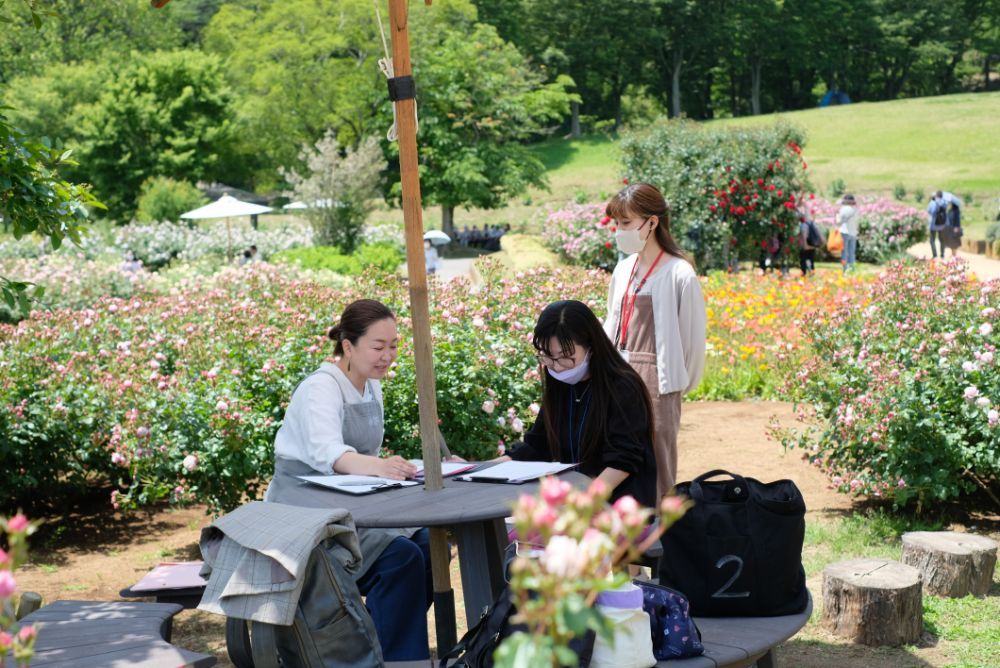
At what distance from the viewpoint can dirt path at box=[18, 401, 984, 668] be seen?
4.39 meters

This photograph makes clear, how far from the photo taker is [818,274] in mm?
14234

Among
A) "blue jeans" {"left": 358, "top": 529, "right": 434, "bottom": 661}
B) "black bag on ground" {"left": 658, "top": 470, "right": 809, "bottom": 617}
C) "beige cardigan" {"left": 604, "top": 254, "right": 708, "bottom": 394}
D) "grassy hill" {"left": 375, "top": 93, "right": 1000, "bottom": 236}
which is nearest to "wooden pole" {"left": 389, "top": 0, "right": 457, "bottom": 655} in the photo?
"blue jeans" {"left": 358, "top": 529, "right": 434, "bottom": 661}

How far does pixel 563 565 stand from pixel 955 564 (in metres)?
4.00

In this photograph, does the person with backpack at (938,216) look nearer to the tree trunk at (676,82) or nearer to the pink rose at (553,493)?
the pink rose at (553,493)

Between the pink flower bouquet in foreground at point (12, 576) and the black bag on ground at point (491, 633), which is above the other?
the pink flower bouquet in foreground at point (12, 576)

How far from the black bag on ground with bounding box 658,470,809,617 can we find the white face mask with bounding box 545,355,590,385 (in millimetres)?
709

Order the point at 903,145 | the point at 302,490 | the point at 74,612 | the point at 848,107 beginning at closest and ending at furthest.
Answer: the point at 74,612 < the point at 302,490 < the point at 903,145 < the point at 848,107

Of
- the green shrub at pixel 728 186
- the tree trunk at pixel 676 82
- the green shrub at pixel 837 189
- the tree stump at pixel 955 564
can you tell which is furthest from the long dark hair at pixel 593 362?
the tree trunk at pixel 676 82

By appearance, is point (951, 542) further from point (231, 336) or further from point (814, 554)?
point (231, 336)

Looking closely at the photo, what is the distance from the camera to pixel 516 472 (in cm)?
358

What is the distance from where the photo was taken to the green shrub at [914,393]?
216 inches

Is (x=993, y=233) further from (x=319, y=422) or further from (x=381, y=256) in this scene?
(x=319, y=422)

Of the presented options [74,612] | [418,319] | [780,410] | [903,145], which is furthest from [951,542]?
[903,145]

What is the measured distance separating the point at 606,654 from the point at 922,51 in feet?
255
